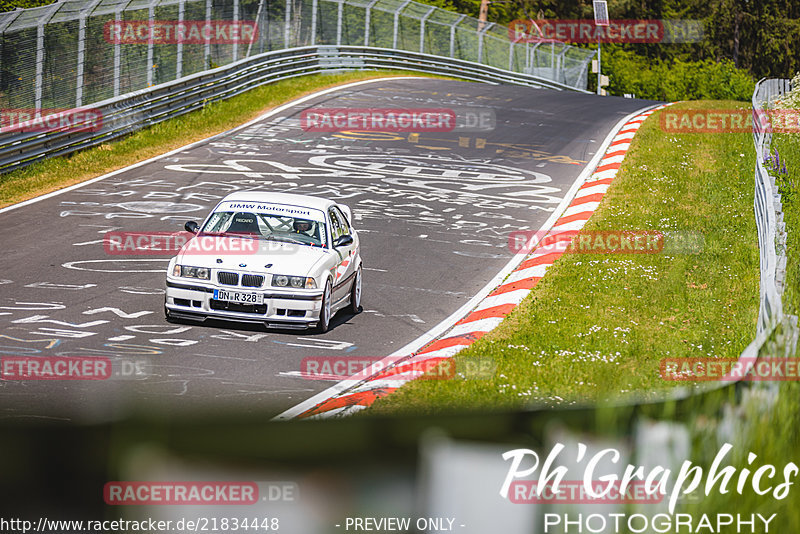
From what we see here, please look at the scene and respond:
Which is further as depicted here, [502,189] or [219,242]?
[502,189]

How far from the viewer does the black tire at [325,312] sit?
1138 cm

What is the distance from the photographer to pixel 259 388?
927cm

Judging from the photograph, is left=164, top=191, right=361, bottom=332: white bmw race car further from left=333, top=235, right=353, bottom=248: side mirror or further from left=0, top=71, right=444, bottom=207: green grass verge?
left=0, top=71, right=444, bottom=207: green grass verge

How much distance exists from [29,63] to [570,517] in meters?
19.3

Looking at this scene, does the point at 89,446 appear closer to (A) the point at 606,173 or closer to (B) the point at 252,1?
(A) the point at 606,173

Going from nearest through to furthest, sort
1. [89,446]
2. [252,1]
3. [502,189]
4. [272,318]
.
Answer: [89,446] → [272,318] → [502,189] → [252,1]

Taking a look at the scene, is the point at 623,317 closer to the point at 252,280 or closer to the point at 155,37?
the point at 252,280

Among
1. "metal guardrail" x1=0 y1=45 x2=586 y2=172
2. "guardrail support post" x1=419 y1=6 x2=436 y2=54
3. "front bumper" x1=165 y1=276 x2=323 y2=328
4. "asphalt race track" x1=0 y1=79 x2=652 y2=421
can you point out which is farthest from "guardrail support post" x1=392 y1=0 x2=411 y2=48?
"front bumper" x1=165 y1=276 x2=323 y2=328

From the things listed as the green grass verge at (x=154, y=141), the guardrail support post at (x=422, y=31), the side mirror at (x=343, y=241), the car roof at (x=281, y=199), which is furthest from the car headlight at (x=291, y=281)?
the guardrail support post at (x=422, y=31)

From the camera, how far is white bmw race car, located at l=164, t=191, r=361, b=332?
11.1 metres

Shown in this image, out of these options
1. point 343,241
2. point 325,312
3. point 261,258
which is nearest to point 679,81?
point 343,241

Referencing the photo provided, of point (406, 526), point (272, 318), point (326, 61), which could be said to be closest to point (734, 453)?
point (406, 526)

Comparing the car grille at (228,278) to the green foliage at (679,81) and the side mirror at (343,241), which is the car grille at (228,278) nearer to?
the side mirror at (343,241)

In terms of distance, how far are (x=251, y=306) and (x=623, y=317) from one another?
4270mm
